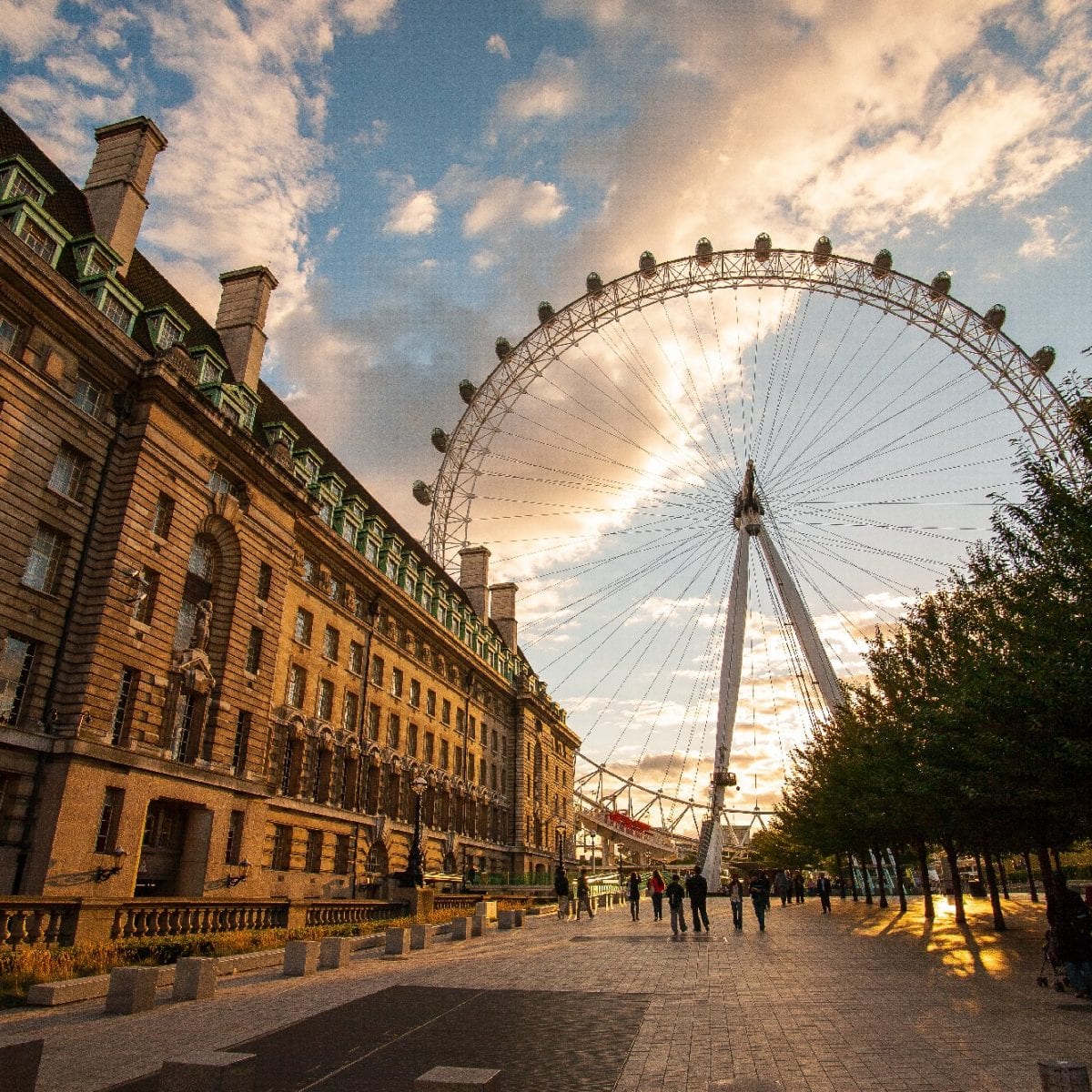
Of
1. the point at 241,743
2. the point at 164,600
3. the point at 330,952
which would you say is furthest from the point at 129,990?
the point at 241,743

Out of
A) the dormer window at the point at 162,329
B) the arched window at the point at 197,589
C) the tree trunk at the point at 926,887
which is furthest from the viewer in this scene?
the tree trunk at the point at 926,887

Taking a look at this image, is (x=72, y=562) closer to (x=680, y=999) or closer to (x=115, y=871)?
(x=115, y=871)

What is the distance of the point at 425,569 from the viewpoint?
57312 millimetres

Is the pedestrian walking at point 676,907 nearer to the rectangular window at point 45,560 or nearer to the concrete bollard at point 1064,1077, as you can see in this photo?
the concrete bollard at point 1064,1077

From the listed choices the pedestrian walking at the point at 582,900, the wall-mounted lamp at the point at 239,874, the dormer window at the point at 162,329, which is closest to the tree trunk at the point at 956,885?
the pedestrian walking at the point at 582,900

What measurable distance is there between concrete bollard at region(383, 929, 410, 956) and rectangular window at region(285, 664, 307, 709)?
16815 millimetres

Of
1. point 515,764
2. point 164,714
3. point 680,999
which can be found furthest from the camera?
point 515,764

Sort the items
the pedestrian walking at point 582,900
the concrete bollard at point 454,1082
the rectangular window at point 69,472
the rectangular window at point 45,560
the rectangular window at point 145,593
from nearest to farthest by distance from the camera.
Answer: the concrete bollard at point 454,1082 < the rectangular window at point 45,560 < the rectangular window at point 69,472 < the rectangular window at point 145,593 < the pedestrian walking at point 582,900

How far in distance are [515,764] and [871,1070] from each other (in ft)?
212

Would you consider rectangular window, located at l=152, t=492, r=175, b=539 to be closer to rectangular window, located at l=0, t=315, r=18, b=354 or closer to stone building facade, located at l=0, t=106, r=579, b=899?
stone building facade, located at l=0, t=106, r=579, b=899

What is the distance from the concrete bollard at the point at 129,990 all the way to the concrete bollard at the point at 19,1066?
8.38 metres

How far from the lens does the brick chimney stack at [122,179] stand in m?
32.3

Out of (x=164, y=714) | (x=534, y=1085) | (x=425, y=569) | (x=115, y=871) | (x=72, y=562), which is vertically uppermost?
(x=425, y=569)

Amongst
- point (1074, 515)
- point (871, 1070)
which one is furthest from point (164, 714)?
point (1074, 515)
